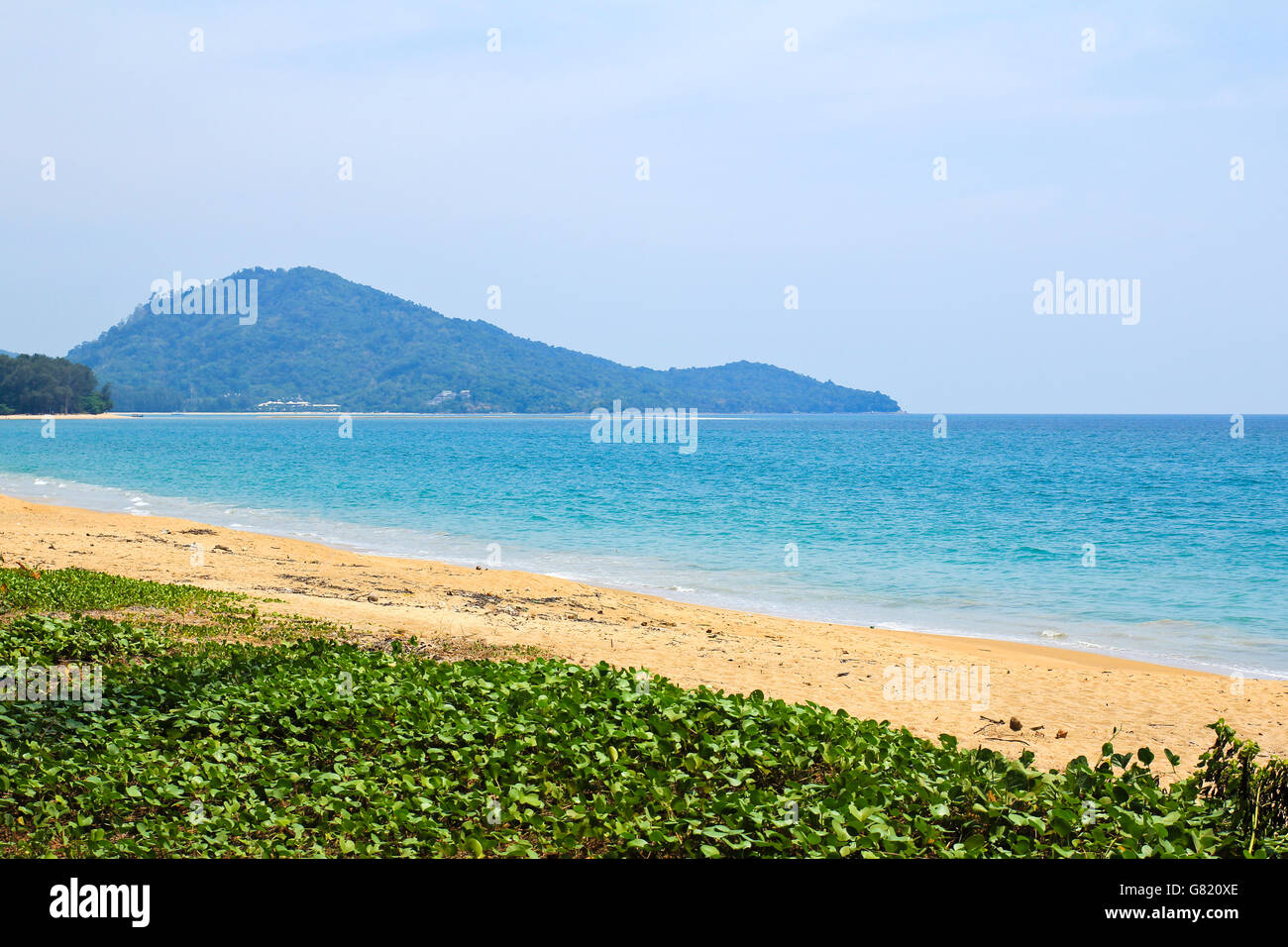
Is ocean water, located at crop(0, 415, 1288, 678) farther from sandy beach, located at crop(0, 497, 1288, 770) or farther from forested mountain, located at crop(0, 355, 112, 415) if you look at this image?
forested mountain, located at crop(0, 355, 112, 415)

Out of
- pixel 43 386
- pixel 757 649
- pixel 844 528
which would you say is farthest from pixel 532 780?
pixel 43 386

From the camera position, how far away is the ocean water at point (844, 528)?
70.1 ft

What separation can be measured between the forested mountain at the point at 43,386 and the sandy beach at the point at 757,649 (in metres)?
186

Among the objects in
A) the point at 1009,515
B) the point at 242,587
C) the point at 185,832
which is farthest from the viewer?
the point at 1009,515

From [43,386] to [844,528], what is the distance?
189m

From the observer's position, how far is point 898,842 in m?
5.48

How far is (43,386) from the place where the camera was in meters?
181
